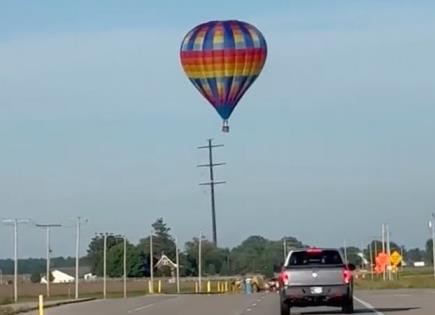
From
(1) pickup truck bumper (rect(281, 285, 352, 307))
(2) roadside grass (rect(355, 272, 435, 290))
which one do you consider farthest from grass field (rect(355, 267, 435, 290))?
(1) pickup truck bumper (rect(281, 285, 352, 307))

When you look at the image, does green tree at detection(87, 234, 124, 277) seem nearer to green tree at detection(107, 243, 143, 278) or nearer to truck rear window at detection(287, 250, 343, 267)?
green tree at detection(107, 243, 143, 278)

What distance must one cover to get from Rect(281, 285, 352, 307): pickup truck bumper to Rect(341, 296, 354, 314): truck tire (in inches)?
19.1

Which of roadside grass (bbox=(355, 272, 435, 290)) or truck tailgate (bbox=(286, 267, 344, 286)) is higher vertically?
roadside grass (bbox=(355, 272, 435, 290))

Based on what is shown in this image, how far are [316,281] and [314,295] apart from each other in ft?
1.29

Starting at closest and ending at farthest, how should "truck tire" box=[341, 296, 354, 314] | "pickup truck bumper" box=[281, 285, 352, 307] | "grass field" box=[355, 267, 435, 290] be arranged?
"pickup truck bumper" box=[281, 285, 352, 307] < "truck tire" box=[341, 296, 354, 314] < "grass field" box=[355, 267, 435, 290]

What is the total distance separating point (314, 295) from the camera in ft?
120

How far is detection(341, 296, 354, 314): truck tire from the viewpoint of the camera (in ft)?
124

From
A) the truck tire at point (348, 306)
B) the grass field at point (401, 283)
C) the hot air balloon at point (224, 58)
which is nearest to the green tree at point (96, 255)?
the grass field at point (401, 283)

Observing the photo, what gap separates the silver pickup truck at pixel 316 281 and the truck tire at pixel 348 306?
0.72 feet

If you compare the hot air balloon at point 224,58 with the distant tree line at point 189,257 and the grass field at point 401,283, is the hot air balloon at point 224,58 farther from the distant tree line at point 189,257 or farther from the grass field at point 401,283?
the distant tree line at point 189,257

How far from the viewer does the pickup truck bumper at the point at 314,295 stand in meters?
36.6

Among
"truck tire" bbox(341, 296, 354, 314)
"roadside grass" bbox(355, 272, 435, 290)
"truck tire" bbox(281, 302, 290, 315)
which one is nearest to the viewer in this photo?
"truck tire" bbox(281, 302, 290, 315)

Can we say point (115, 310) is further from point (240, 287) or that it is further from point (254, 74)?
point (240, 287)

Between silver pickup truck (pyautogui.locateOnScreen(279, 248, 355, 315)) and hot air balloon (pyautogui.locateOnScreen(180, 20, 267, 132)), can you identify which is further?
hot air balloon (pyautogui.locateOnScreen(180, 20, 267, 132))
